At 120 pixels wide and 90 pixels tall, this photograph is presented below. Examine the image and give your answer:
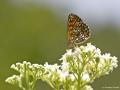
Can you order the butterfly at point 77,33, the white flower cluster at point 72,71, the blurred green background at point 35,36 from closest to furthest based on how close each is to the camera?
the white flower cluster at point 72,71 < the butterfly at point 77,33 < the blurred green background at point 35,36

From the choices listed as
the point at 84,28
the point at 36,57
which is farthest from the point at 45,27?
the point at 84,28

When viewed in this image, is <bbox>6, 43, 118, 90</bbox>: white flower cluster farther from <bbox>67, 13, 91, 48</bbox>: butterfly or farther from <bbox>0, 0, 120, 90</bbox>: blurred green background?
<bbox>0, 0, 120, 90</bbox>: blurred green background

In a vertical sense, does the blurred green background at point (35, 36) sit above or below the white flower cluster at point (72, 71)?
above

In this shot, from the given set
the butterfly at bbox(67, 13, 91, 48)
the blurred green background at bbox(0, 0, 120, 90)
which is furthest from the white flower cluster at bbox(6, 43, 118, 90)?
the blurred green background at bbox(0, 0, 120, 90)

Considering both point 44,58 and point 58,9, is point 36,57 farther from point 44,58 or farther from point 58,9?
point 58,9

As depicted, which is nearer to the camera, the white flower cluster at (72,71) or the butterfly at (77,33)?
the white flower cluster at (72,71)

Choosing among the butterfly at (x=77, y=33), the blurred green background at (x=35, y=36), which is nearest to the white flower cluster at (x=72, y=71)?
the butterfly at (x=77, y=33)

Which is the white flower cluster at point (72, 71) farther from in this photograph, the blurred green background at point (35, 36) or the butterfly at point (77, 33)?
the blurred green background at point (35, 36)
